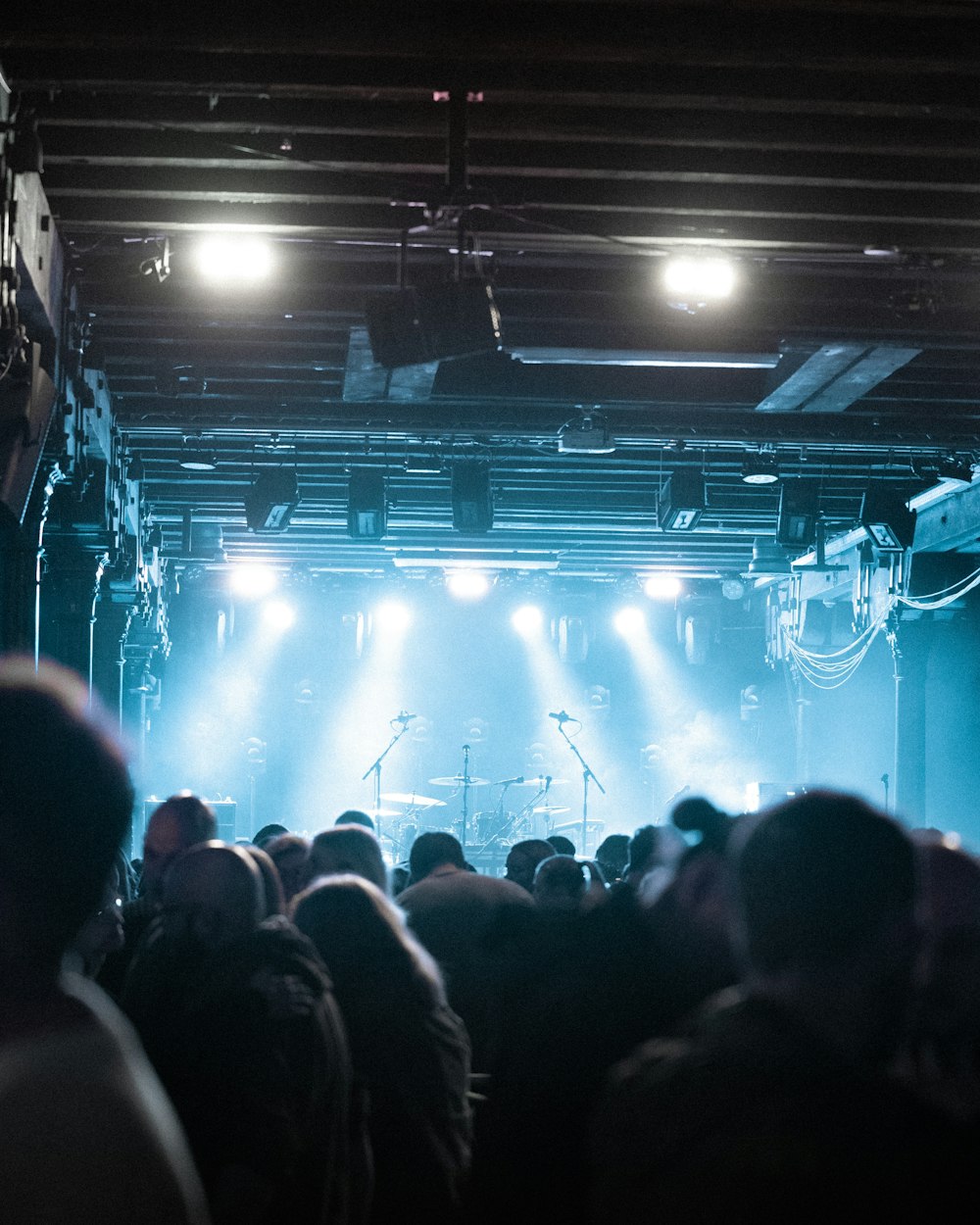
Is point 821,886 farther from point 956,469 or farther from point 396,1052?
point 956,469

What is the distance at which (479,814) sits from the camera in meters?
21.5

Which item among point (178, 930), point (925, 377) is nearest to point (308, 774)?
point (925, 377)

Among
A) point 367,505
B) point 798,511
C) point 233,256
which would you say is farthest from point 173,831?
point 798,511

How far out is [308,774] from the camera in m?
24.0

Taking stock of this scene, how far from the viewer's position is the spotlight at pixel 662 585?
854 inches

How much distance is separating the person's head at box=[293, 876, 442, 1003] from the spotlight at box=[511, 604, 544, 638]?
1970 cm

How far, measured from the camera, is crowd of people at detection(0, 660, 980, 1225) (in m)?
1.31

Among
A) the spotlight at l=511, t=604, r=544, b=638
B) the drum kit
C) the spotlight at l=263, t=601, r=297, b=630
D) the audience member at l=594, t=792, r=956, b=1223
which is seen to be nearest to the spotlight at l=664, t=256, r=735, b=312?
the audience member at l=594, t=792, r=956, b=1223

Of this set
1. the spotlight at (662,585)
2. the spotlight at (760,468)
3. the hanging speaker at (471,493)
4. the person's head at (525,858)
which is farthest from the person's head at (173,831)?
the spotlight at (662,585)

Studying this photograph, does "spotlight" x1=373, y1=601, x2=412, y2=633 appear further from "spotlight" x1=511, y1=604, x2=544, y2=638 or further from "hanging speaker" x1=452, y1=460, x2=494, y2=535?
"hanging speaker" x1=452, y1=460, x2=494, y2=535

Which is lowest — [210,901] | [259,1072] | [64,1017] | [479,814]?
[479,814]

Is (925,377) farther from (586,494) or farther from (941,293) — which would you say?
(586,494)

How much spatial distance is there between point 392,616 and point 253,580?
2465 millimetres

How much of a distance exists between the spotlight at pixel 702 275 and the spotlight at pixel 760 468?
16.7 feet
